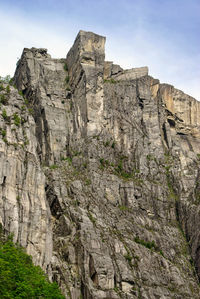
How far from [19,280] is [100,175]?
35684mm

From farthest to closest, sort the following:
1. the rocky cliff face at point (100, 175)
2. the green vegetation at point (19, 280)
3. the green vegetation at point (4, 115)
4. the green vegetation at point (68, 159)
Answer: the green vegetation at point (68, 159) < the green vegetation at point (4, 115) < the rocky cliff face at point (100, 175) < the green vegetation at point (19, 280)

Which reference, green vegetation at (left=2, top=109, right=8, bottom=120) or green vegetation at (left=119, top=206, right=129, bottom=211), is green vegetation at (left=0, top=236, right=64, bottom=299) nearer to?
green vegetation at (left=119, top=206, right=129, bottom=211)

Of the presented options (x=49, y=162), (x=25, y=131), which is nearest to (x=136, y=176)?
(x=49, y=162)

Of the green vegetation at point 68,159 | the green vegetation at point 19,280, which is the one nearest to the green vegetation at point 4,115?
the green vegetation at point 68,159

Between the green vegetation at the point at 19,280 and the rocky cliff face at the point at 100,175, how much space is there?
33.0 ft

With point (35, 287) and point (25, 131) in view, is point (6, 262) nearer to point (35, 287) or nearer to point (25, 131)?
point (35, 287)

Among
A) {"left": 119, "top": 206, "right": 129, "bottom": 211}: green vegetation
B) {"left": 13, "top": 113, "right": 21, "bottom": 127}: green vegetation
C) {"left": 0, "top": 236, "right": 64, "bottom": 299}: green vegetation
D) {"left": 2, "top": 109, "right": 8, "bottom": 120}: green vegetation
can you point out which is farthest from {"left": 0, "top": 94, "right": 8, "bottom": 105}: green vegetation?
{"left": 0, "top": 236, "right": 64, "bottom": 299}: green vegetation

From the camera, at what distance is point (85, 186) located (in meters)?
77.7

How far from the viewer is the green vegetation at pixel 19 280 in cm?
4509

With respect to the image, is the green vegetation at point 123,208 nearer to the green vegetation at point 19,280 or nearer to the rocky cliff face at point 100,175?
the rocky cliff face at point 100,175

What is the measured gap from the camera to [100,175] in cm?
8112

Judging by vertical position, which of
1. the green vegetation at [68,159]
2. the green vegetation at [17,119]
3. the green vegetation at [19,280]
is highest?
the green vegetation at [17,119]

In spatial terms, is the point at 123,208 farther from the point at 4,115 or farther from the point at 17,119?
the point at 4,115

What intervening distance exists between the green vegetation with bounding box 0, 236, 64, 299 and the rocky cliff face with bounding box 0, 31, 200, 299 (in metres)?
10.0
